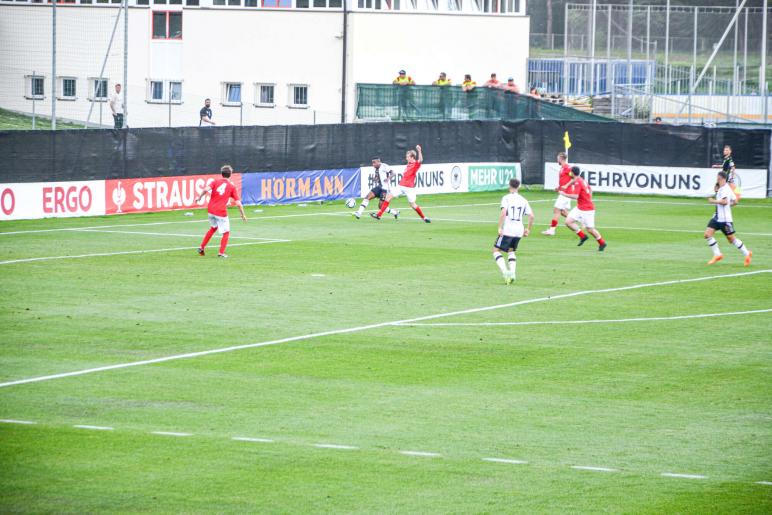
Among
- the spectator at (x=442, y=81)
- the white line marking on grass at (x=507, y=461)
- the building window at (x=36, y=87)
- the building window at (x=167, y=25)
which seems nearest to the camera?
the white line marking on grass at (x=507, y=461)

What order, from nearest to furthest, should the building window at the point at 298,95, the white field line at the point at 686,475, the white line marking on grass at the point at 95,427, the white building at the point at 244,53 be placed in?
1. the white field line at the point at 686,475
2. the white line marking on grass at the point at 95,427
3. the white building at the point at 244,53
4. the building window at the point at 298,95

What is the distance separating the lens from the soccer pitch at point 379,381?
11477mm

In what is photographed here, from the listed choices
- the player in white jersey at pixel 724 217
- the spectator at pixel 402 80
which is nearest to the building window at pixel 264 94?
the spectator at pixel 402 80

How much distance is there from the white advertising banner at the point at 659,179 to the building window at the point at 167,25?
19548 mm

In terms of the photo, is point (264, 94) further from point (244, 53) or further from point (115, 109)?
point (115, 109)

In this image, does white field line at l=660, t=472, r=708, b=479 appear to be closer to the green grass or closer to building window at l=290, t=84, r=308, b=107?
the green grass

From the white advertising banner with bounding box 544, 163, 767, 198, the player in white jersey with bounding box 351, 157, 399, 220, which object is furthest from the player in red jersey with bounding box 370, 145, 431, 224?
the white advertising banner with bounding box 544, 163, 767, 198

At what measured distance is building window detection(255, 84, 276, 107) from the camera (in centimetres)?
5860

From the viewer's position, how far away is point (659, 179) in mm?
49125

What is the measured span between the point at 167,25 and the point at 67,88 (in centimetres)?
543

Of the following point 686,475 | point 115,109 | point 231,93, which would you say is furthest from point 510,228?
point 231,93

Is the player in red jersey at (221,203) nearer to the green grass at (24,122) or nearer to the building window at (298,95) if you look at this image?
the green grass at (24,122)

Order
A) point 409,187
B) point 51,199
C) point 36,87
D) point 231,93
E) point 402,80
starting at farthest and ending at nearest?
point 231,93, point 36,87, point 402,80, point 409,187, point 51,199

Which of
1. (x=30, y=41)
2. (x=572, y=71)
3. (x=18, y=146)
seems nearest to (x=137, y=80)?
(x=30, y=41)
